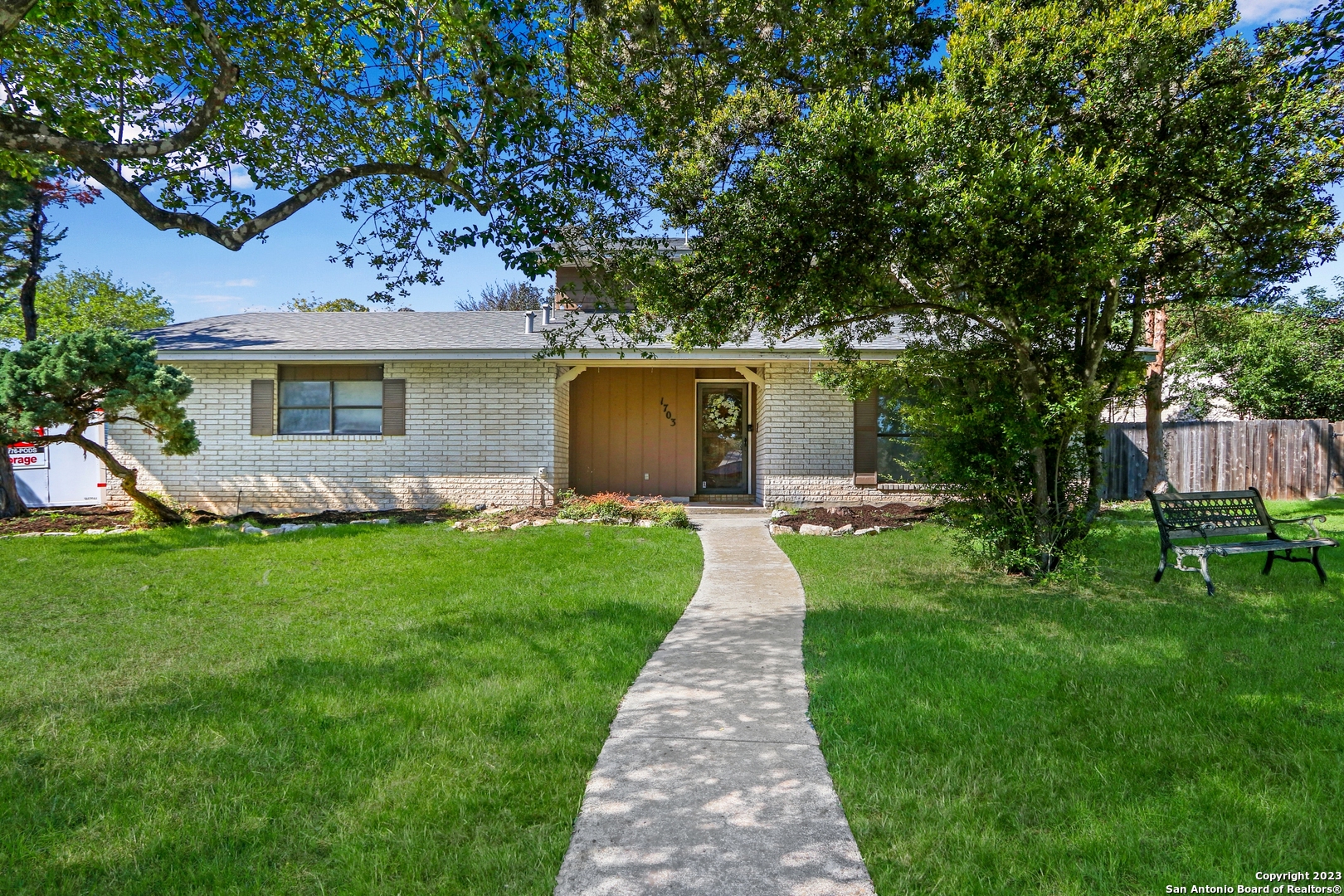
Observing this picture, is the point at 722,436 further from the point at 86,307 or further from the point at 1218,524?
the point at 86,307

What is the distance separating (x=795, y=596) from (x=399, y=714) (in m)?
3.93

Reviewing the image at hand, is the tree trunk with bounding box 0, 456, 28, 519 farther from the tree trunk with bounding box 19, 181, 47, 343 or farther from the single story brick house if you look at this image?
the tree trunk with bounding box 19, 181, 47, 343

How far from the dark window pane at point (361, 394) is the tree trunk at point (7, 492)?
5.20 metres

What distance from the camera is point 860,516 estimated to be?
11391 mm

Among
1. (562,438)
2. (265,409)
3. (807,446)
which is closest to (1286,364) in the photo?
(807,446)

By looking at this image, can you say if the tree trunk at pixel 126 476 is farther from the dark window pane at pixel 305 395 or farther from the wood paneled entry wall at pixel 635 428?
the wood paneled entry wall at pixel 635 428

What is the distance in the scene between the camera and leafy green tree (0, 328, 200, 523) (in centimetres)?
957

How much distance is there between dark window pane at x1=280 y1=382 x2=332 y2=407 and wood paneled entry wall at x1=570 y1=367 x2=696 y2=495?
4.61m

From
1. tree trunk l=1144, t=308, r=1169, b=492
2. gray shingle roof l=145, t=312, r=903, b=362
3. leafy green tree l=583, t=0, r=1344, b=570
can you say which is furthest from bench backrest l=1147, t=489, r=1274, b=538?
tree trunk l=1144, t=308, r=1169, b=492

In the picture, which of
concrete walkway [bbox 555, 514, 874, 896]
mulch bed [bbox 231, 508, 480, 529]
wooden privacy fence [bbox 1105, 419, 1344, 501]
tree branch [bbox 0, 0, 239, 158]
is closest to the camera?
concrete walkway [bbox 555, 514, 874, 896]

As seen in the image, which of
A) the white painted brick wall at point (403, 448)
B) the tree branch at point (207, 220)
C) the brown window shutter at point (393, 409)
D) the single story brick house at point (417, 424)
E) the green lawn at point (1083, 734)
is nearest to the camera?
the green lawn at point (1083, 734)

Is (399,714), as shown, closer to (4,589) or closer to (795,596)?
(795,596)

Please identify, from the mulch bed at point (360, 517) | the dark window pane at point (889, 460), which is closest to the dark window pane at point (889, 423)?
the dark window pane at point (889, 460)

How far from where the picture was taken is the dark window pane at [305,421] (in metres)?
13.7
